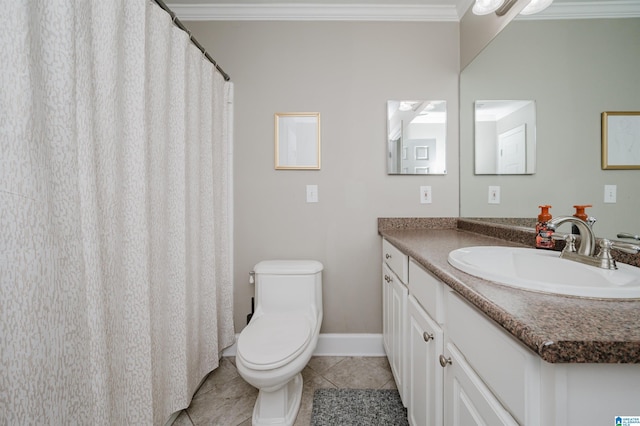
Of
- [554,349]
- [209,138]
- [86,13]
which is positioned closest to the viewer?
[554,349]

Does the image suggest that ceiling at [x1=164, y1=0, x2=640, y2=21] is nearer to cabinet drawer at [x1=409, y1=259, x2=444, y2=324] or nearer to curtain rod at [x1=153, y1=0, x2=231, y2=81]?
curtain rod at [x1=153, y1=0, x2=231, y2=81]

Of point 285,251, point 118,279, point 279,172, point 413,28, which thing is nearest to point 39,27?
point 118,279

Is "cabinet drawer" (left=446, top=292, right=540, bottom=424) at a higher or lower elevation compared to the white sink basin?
lower

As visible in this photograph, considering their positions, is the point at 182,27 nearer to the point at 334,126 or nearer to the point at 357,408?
the point at 334,126

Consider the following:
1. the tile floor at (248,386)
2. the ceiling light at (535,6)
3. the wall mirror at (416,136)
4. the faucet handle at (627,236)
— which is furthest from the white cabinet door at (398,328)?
the ceiling light at (535,6)

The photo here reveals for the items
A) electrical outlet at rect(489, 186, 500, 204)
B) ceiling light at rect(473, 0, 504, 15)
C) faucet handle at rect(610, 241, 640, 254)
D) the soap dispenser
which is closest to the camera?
faucet handle at rect(610, 241, 640, 254)

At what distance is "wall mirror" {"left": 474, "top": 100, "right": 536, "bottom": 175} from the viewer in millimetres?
1217

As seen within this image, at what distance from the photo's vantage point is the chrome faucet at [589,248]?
0.71 m

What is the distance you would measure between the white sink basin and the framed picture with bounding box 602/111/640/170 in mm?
346

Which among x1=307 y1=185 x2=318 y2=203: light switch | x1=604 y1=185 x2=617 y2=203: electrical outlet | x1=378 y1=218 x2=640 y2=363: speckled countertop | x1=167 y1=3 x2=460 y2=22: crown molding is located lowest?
x1=378 y1=218 x2=640 y2=363: speckled countertop

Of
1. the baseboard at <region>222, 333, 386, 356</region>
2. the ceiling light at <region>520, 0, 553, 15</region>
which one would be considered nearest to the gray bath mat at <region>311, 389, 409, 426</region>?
the baseboard at <region>222, 333, 386, 356</region>

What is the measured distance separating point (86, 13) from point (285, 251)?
1417mm

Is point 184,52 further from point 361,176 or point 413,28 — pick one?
point 413,28

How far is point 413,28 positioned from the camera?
5.67 ft
